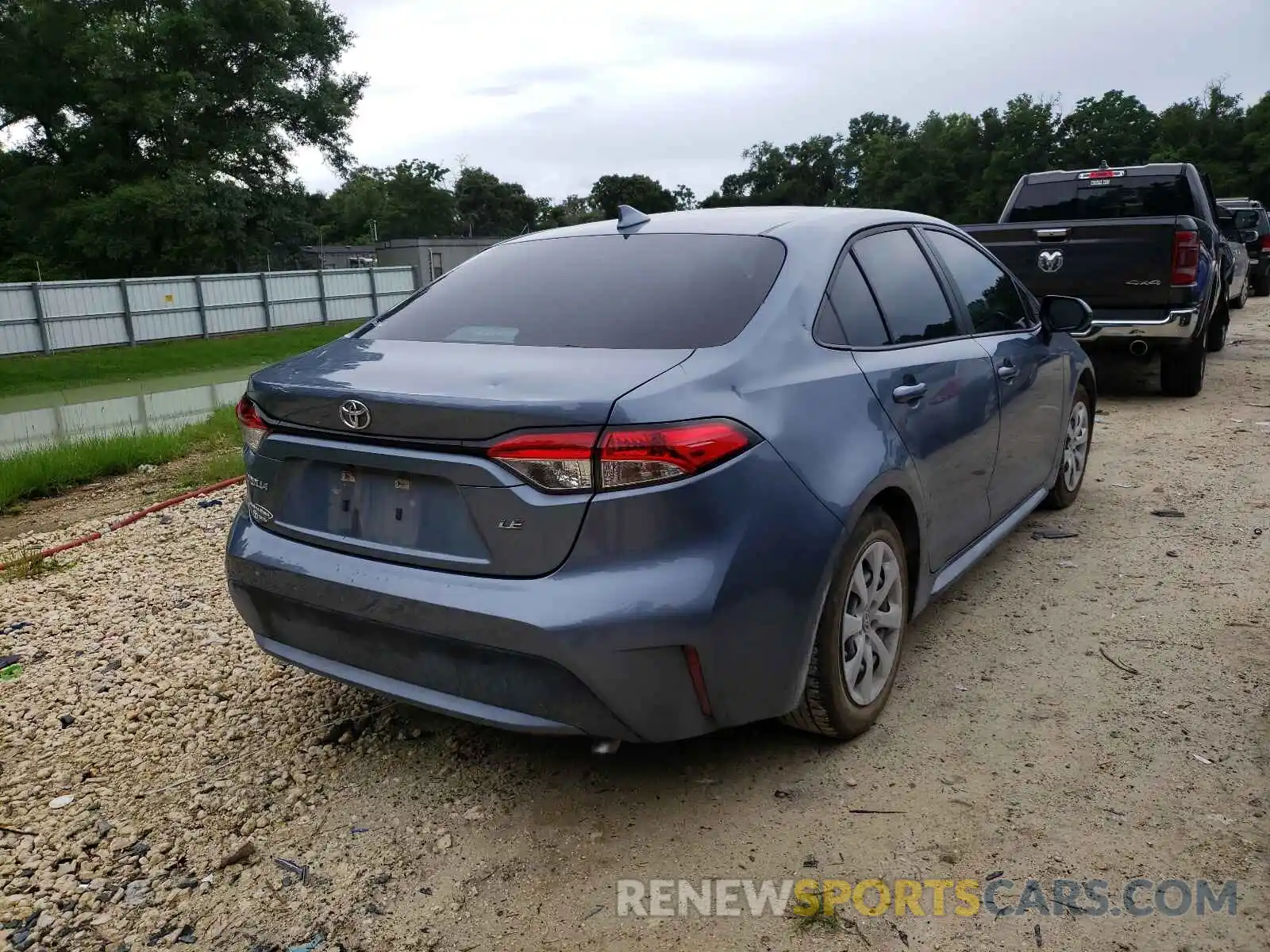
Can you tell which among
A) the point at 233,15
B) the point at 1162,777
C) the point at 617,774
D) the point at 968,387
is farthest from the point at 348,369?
the point at 233,15

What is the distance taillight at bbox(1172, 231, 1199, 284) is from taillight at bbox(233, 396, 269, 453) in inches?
299

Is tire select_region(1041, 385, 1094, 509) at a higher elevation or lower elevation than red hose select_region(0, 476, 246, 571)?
higher

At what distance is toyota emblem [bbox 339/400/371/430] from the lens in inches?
108

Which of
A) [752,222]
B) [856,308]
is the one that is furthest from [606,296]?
[856,308]

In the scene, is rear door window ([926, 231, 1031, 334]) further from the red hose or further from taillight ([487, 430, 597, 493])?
the red hose

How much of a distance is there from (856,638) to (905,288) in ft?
4.42

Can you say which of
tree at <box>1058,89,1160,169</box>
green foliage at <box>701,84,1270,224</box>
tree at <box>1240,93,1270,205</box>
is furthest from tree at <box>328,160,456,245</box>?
tree at <box>1240,93,1270,205</box>

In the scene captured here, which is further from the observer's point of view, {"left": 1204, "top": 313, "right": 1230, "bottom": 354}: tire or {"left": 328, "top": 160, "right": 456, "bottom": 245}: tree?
{"left": 328, "top": 160, "right": 456, "bottom": 245}: tree

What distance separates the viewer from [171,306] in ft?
92.3

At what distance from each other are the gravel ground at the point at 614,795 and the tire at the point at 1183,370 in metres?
5.18

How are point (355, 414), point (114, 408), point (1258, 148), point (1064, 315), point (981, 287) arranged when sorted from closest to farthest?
1. point (355, 414)
2. point (981, 287)
3. point (1064, 315)
4. point (114, 408)
5. point (1258, 148)

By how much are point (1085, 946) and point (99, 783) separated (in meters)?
2.86

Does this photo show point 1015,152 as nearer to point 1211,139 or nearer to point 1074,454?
point 1211,139

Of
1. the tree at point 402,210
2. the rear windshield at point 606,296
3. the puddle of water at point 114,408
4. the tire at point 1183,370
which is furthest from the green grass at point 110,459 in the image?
the tree at point 402,210
